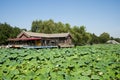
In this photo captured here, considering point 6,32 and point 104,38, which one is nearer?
point 6,32

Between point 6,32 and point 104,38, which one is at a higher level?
point 6,32

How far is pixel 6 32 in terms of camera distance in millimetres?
55188

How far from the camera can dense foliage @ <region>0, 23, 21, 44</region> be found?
172 feet

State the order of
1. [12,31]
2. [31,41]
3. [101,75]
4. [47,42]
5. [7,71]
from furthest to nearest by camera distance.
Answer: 1. [12,31]
2. [47,42]
3. [31,41]
4. [7,71]
5. [101,75]

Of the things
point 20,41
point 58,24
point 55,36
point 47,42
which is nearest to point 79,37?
point 58,24

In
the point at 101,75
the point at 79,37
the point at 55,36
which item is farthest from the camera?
the point at 79,37

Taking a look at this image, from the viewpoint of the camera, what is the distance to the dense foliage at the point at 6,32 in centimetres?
5246

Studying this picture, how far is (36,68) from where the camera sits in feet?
13.6

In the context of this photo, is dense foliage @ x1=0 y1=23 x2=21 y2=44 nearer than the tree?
Yes

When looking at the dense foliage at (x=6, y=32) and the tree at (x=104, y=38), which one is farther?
the tree at (x=104, y=38)

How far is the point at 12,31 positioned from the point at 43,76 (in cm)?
5633

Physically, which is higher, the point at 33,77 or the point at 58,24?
the point at 58,24

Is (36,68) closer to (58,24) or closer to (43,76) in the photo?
(43,76)

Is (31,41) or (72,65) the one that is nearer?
(72,65)
